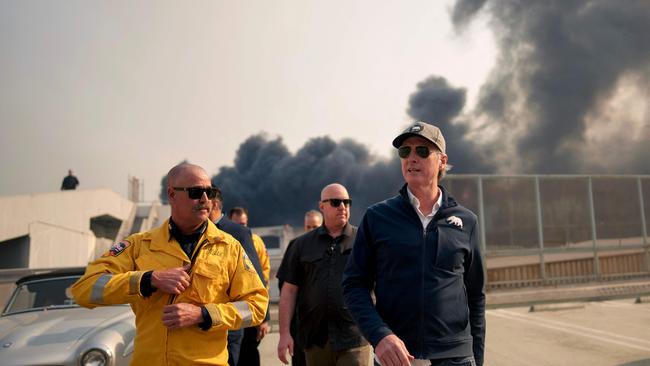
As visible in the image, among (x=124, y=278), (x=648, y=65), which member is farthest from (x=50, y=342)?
(x=648, y=65)

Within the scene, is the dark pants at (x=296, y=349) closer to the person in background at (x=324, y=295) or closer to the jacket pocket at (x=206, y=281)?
the person in background at (x=324, y=295)

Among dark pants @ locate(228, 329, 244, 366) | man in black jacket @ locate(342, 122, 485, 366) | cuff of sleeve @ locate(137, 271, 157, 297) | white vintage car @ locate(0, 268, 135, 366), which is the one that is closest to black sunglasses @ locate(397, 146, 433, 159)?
man in black jacket @ locate(342, 122, 485, 366)

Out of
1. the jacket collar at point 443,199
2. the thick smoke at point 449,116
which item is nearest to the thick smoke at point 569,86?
the thick smoke at point 449,116

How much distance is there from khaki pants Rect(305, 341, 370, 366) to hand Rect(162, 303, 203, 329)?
1.43 meters

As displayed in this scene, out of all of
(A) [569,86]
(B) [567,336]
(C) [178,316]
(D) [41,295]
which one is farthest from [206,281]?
(A) [569,86]

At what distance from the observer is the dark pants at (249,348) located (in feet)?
13.0

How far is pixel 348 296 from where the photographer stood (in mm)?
2068

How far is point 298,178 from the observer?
55094 mm

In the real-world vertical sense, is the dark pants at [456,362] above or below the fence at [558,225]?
below

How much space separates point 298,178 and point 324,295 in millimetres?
51811

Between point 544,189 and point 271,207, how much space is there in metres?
44.7

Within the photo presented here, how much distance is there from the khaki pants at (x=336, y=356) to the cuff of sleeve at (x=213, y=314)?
52.5 inches

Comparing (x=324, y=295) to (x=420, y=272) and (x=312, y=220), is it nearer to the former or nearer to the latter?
(x=420, y=272)

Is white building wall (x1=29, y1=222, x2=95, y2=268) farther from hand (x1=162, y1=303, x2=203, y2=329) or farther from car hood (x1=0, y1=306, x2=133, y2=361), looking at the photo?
hand (x1=162, y1=303, x2=203, y2=329)
